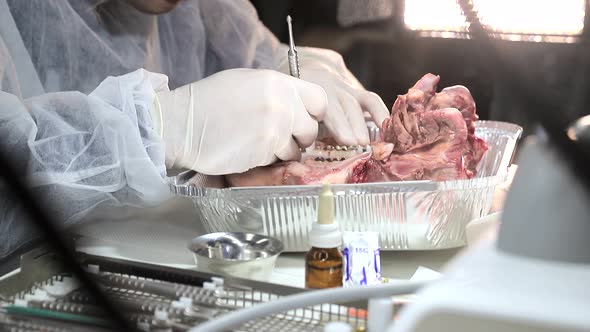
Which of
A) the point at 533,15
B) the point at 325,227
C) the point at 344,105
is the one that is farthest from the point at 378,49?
the point at 533,15

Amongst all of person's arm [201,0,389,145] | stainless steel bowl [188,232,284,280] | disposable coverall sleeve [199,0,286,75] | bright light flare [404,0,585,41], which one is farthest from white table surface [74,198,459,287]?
disposable coverall sleeve [199,0,286,75]

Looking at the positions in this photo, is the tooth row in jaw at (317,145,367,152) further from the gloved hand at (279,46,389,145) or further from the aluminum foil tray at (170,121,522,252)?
the aluminum foil tray at (170,121,522,252)

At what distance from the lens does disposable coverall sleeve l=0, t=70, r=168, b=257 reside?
1175mm

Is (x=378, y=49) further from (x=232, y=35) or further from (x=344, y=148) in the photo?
(x=344, y=148)

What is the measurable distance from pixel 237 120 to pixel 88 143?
26cm

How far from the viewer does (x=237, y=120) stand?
1.22 meters

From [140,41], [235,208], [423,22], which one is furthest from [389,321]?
[140,41]

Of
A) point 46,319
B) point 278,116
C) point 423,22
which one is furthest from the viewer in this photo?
point 278,116

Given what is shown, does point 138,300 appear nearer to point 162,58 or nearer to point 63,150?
point 63,150

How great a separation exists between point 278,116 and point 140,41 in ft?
2.19

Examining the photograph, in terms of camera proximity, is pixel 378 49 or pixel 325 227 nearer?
pixel 325 227

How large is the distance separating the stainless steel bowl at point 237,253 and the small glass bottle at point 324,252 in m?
0.08

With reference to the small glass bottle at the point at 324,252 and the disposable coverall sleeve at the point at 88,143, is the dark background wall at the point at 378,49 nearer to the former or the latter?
the disposable coverall sleeve at the point at 88,143

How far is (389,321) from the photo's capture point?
398 mm
